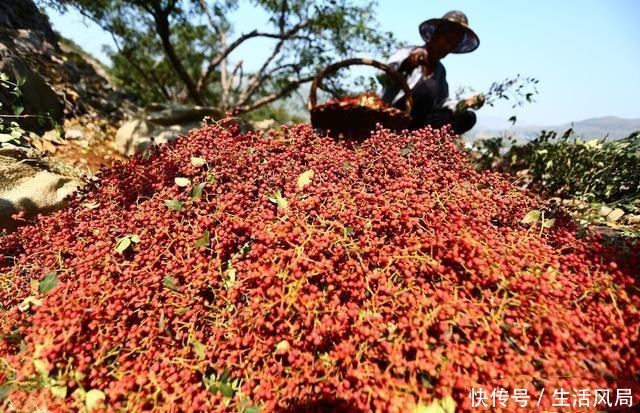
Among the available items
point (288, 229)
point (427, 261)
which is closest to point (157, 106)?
point (288, 229)

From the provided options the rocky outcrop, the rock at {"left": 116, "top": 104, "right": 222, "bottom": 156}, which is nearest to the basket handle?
the rock at {"left": 116, "top": 104, "right": 222, "bottom": 156}

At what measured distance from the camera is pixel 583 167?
3.79m

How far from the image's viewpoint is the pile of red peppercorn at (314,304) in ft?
5.08

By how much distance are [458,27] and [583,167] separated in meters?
2.37

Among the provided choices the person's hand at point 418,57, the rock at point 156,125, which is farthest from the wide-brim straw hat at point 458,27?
the rock at point 156,125

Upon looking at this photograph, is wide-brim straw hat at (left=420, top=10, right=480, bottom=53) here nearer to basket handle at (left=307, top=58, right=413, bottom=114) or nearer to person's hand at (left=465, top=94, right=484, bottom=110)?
person's hand at (left=465, top=94, right=484, bottom=110)

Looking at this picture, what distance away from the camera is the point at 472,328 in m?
1.63

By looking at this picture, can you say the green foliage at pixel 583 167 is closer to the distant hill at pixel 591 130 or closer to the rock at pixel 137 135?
the distant hill at pixel 591 130

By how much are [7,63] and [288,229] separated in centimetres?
479

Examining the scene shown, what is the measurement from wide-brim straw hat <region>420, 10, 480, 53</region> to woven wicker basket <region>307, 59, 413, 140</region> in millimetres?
1272

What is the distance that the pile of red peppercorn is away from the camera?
1550 mm

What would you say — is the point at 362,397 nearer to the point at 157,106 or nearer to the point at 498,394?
the point at 498,394

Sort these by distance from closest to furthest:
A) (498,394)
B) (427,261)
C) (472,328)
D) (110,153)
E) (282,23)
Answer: (498,394) → (472,328) → (427,261) → (110,153) → (282,23)

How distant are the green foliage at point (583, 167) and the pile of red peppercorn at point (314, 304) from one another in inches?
71.9
